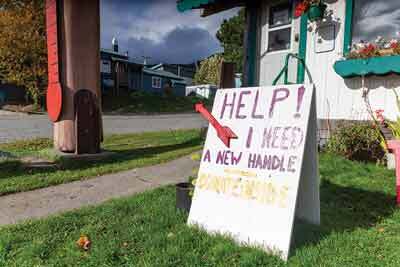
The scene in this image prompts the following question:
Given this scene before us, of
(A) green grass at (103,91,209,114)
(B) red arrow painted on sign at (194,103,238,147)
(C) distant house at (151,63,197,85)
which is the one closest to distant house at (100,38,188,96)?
(A) green grass at (103,91,209,114)

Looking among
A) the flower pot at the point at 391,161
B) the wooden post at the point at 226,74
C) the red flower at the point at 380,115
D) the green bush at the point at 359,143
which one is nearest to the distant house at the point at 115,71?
the wooden post at the point at 226,74

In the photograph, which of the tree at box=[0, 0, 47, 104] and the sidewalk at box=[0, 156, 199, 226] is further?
the tree at box=[0, 0, 47, 104]

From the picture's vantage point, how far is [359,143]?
5059 millimetres

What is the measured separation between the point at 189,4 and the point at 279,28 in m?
1.93

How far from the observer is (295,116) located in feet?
7.75

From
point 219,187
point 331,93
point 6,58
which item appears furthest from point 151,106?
point 219,187

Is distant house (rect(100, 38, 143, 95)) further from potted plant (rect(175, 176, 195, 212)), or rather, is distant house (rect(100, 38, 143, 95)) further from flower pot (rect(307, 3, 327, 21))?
potted plant (rect(175, 176, 195, 212))

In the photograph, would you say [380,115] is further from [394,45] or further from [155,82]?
[155,82]

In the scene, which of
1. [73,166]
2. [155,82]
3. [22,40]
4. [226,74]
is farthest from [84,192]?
[155,82]

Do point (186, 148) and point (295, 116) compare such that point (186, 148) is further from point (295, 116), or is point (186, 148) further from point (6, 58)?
point (6, 58)

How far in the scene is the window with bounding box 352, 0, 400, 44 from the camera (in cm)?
520

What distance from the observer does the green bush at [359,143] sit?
195 inches

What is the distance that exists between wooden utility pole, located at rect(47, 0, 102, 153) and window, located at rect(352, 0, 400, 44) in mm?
4289

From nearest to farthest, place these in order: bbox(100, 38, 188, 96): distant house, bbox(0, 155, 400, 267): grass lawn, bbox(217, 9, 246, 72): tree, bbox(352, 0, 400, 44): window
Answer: bbox(0, 155, 400, 267): grass lawn < bbox(352, 0, 400, 44): window < bbox(217, 9, 246, 72): tree < bbox(100, 38, 188, 96): distant house
